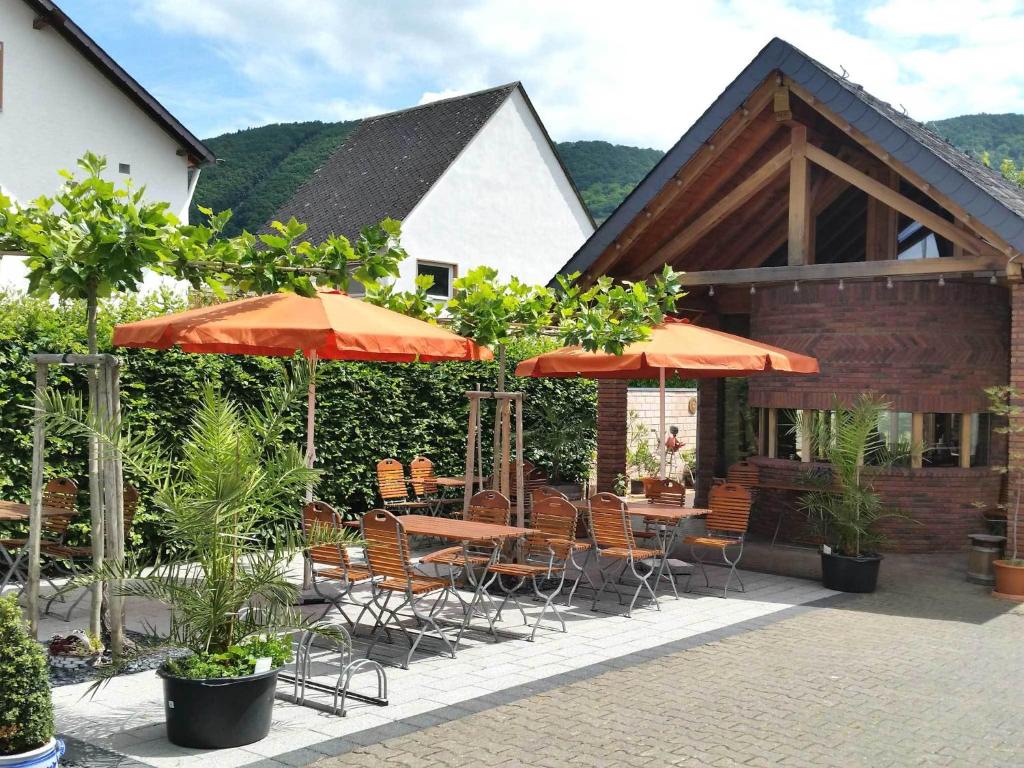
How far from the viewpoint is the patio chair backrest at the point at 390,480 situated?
1382 centimetres

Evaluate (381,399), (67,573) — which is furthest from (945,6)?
(67,573)

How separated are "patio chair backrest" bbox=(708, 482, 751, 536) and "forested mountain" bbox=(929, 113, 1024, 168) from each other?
44055 mm

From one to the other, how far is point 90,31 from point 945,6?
16997 millimetres

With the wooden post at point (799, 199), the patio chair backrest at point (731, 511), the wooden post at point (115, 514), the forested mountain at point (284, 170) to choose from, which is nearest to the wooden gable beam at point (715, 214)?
the wooden post at point (799, 199)

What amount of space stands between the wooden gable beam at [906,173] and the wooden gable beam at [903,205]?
241 mm

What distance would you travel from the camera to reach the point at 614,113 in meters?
60.5

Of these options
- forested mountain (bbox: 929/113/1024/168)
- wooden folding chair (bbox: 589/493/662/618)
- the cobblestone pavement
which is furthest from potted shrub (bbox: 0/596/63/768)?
forested mountain (bbox: 929/113/1024/168)

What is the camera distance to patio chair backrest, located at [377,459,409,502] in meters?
13.8

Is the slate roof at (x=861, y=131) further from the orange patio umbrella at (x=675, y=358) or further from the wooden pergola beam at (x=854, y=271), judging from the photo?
the orange patio umbrella at (x=675, y=358)

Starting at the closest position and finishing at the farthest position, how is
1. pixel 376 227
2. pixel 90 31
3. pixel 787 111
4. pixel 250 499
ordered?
pixel 250 499
pixel 376 227
pixel 787 111
pixel 90 31

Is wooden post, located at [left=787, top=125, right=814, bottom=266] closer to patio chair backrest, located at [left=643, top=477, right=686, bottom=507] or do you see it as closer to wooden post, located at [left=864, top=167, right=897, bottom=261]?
wooden post, located at [left=864, top=167, right=897, bottom=261]

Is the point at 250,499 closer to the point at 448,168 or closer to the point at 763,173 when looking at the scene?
the point at 763,173

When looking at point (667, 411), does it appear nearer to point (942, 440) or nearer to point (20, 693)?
point (942, 440)

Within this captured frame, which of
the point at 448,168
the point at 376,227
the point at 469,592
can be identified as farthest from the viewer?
the point at 448,168
